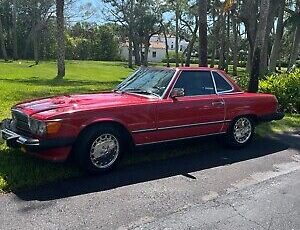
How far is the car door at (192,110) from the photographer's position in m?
5.86

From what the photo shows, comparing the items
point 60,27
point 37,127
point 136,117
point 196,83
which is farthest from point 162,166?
point 60,27

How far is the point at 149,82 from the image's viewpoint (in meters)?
6.35

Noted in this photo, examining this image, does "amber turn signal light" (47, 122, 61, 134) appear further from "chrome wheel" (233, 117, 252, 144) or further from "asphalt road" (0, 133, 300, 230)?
"chrome wheel" (233, 117, 252, 144)

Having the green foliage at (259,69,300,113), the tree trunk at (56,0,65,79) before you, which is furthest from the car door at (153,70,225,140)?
the tree trunk at (56,0,65,79)

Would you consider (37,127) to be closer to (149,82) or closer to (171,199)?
(171,199)

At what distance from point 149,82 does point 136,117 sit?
1017mm

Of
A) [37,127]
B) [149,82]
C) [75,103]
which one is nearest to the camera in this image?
[37,127]

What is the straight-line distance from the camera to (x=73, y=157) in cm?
517

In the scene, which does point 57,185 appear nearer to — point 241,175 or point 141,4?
point 241,175

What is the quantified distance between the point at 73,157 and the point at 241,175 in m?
2.45

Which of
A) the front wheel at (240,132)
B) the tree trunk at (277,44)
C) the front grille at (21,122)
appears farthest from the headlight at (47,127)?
the tree trunk at (277,44)

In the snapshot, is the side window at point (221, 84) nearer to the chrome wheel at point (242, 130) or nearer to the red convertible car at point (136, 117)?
the red convertible car at point (136, 117)

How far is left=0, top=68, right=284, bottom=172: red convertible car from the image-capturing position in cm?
496

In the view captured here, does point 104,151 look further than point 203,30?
No
